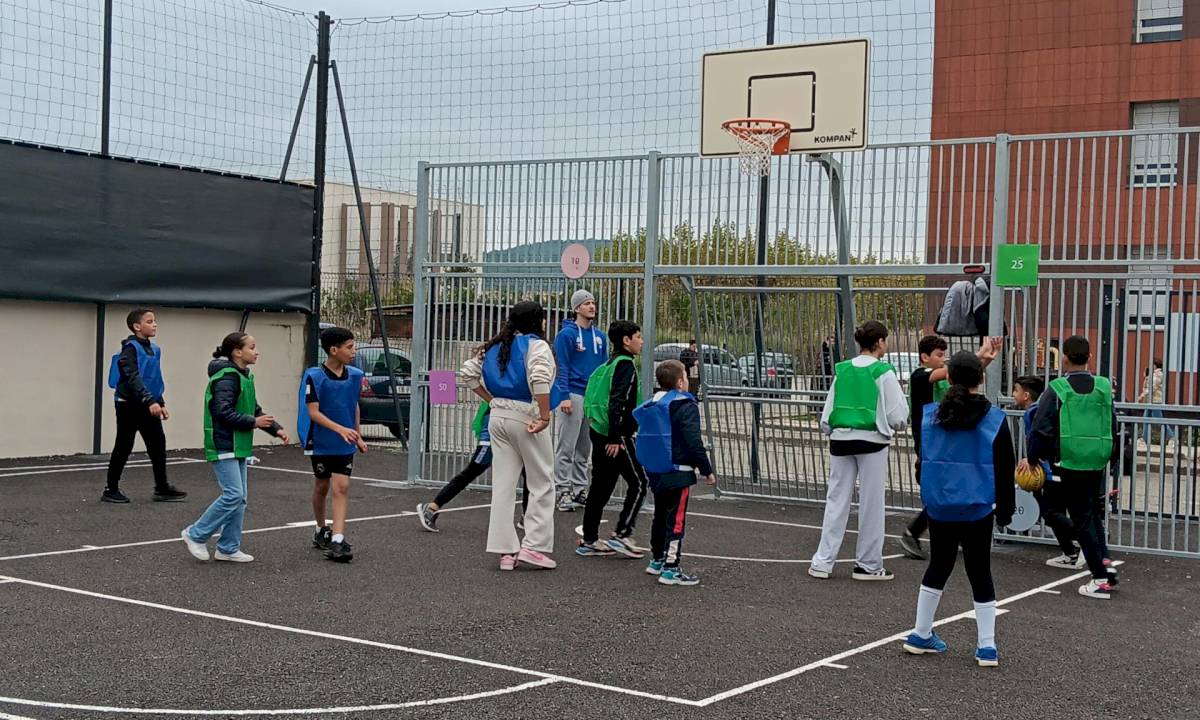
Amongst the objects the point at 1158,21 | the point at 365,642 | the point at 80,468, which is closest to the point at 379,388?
the point at 80,468

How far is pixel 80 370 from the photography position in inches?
622

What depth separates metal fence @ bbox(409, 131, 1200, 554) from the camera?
10336mm

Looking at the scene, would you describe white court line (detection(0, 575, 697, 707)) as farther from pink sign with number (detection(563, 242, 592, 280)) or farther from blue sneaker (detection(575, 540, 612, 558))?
pink sign with number (detection(563, 242, 592, 280))

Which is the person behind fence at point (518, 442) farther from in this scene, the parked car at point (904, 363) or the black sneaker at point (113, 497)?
the parked car at point (904, 363)

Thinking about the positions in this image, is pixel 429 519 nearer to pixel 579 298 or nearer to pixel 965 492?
pixel 579 298

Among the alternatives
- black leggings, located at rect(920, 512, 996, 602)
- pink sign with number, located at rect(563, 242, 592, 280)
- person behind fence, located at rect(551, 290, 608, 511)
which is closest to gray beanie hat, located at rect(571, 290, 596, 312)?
person behind fence, located at rect(551, 290, 608, 511)

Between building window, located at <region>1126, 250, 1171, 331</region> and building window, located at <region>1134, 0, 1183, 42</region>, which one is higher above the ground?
building window, located at <region>1134, 0, 1183, 42</region>

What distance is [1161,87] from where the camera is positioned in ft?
97.3

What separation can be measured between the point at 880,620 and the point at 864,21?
24.1 ft

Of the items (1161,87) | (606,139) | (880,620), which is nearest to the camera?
(880,620)

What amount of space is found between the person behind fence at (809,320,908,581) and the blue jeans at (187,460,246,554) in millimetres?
3947

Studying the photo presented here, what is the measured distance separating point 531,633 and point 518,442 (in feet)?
7.11

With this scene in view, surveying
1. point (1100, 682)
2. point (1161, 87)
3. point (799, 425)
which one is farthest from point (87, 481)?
point (1161, 87)

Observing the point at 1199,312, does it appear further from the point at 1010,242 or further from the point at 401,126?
the point at 401,126
